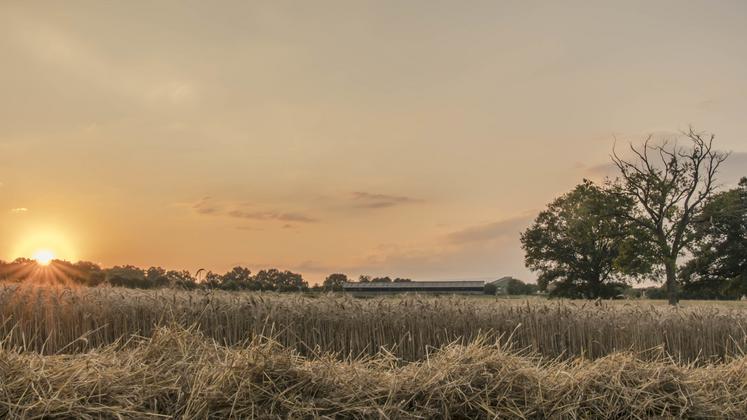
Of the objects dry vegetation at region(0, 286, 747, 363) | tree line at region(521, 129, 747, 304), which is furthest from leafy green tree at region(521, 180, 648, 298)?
dry vegetation at region(0, 286, 747, 363)

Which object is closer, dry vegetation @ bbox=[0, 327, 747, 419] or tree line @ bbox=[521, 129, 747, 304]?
dry vegetation @ bbox=[0, 327, 747, 419]

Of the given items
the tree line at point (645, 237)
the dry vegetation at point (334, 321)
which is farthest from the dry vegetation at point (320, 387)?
the tree line at point (645, 237)

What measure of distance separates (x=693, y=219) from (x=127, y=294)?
38.1 m

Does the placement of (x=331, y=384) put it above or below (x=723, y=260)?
below

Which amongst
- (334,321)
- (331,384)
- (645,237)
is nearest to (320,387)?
(331,384)

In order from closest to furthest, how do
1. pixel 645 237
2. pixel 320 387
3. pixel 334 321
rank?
pixel 320 387 → pixel 334 321 → pixel 645 237

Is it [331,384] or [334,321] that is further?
[334,321]

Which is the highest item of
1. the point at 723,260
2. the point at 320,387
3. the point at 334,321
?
the point at 723,260

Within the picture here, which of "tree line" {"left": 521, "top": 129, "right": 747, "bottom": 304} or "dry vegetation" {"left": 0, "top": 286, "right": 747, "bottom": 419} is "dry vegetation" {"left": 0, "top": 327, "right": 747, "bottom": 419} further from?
"tree line" {"left": 521, "top": 129, "right": 747, "bottom": 304}

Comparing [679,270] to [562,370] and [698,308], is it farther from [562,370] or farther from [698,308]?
[562,370]

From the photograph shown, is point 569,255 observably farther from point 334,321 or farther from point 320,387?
point 320,387

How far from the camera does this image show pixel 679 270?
4912cm

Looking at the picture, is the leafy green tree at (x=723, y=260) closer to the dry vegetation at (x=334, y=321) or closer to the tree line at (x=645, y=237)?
the tree line at (x=645, y=237)

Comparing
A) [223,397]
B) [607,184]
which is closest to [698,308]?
[223,397]
